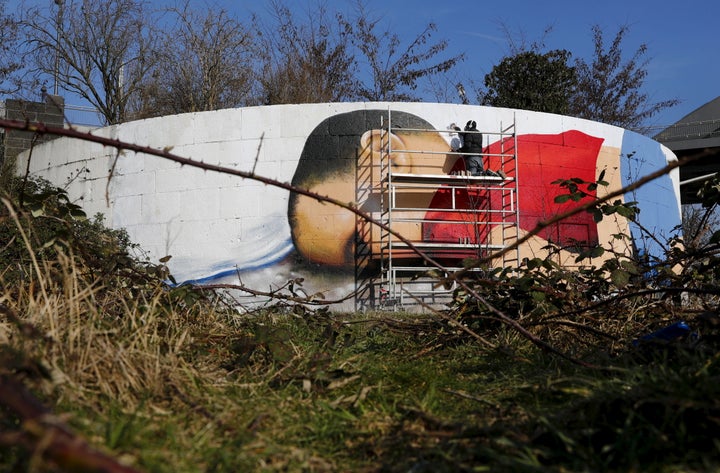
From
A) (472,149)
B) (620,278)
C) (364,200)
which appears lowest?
(620,278)

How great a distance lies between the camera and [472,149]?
28.4ft

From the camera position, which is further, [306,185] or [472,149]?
[472,149]

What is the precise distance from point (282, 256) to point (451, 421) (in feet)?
22.2

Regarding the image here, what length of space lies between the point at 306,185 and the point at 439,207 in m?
1.85

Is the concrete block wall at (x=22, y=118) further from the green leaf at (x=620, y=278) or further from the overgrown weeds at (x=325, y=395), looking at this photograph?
the green leaf at (x=620, y=278)

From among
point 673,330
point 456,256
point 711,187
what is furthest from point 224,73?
point 673,330

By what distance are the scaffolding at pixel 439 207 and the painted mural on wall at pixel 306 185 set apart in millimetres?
31

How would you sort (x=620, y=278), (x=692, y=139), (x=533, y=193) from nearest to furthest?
(x=620, y=278) → (x=533, y=193) → (x=692, y=139)

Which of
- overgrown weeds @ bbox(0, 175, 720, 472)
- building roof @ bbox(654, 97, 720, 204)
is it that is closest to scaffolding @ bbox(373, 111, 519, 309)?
overgrown weeds @ bbox(0, 175, 720, 472)

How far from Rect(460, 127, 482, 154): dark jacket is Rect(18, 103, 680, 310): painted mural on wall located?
0.20 metres

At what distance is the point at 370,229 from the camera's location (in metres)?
8.40

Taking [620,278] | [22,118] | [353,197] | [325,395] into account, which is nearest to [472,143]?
[353,197]

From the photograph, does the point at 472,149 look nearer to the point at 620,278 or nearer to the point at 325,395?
the point at 620,278

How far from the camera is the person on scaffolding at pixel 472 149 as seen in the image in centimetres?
861
